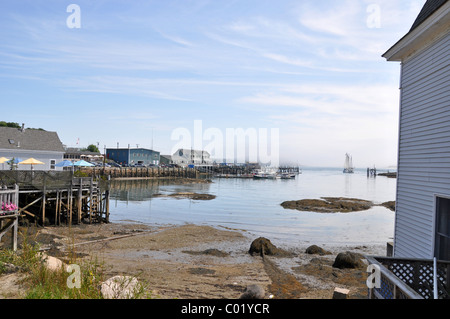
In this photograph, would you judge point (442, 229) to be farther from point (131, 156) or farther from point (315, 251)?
point (131, 156)

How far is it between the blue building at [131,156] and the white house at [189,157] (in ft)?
78.4

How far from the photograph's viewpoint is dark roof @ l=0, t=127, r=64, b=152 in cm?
3847

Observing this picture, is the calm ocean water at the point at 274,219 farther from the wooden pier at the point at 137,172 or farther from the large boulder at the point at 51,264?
the wooden pier at the point at 137,172

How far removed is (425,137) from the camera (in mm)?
9414

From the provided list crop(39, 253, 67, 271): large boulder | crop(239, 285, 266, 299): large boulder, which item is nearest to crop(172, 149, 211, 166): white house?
crop(39, 253, 67, 271): large boulder

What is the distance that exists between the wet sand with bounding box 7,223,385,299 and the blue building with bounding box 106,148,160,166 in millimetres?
84049

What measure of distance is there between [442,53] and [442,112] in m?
1.52

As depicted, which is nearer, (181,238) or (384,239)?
(181,238)

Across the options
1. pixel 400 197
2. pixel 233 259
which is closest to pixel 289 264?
pixel 233 259

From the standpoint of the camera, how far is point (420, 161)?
965 cm

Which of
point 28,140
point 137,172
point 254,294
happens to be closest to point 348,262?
point 254,294

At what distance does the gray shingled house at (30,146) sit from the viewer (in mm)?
37947

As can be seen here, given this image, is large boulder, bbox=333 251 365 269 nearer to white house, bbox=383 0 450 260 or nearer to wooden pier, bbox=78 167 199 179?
white house, bbox=383 0 450 260
